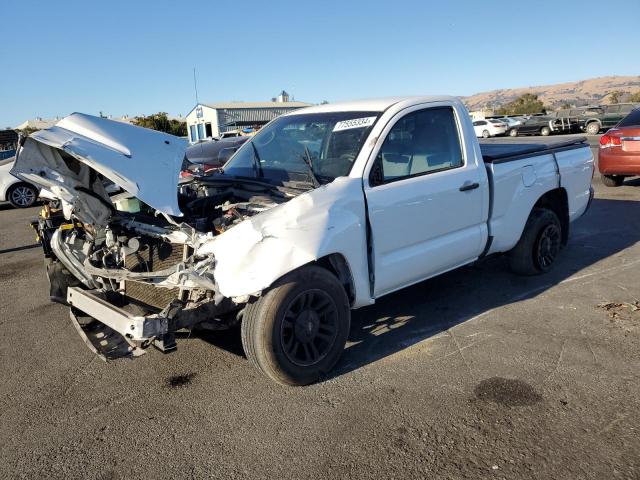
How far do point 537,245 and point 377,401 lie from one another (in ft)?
9.71

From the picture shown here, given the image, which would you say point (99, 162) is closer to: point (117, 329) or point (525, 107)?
point (117, 329)

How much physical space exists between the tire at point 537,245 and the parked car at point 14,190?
12375 mm

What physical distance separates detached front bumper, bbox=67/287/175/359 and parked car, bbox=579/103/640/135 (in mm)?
31676

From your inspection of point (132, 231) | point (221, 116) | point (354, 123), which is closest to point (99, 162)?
point (132, 231)

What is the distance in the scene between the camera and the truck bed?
4930 millimetres

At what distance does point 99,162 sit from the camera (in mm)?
3305

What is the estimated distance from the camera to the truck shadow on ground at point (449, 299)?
4180 mm

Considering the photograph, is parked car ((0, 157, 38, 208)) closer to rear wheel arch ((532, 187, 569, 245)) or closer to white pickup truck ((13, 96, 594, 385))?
white pickup truck ((13, 96, 594, 385))

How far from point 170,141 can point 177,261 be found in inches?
37.6

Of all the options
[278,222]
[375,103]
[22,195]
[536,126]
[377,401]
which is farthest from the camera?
[536,126]

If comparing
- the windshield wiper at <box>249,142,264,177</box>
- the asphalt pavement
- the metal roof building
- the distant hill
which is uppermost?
the distant hill

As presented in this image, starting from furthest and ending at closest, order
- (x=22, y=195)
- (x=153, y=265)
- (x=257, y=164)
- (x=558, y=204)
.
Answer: (x=22, y=195) < (x=558, y=204) < (x=257, y=164) < (x=153, y=265)

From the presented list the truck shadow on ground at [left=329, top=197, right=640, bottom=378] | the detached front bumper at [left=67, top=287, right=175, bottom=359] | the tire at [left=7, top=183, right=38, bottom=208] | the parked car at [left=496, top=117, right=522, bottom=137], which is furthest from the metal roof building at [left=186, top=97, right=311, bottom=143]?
the detached front bumper at [left=67, top=287, right=175, bottom=359]

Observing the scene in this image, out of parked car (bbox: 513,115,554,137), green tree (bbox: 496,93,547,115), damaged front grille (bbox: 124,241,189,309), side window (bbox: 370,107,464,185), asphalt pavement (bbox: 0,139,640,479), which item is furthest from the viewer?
green tree (bbox: 496,93,547,115)
